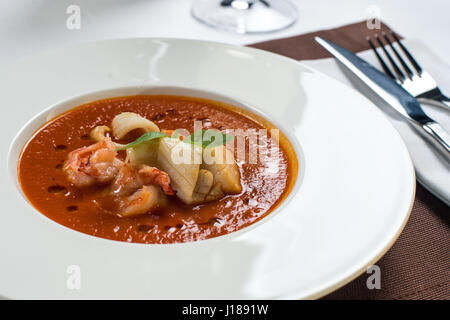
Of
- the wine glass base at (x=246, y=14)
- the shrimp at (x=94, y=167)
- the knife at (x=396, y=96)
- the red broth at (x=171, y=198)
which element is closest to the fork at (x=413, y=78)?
the knife at (x=396, y=96)

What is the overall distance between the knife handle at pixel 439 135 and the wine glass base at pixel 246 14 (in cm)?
130

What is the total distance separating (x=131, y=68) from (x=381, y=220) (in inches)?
52.4

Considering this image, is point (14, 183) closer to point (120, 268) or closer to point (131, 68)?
point (120, 268)

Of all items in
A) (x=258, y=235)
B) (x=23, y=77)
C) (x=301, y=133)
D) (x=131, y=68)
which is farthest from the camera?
(x=131, y=68)

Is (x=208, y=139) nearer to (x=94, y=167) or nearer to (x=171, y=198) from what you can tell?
(x=171, y=198)

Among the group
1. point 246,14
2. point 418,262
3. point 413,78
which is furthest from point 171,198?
point 246,14

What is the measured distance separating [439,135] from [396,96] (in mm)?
343

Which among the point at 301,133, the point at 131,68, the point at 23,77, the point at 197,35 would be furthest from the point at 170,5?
the point at 301,133

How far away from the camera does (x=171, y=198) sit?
6.22 ft

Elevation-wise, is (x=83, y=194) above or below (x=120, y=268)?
below

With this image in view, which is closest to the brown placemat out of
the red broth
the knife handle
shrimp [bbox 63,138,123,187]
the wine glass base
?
the knife handle

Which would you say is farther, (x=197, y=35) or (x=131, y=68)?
(x=197, y=35)

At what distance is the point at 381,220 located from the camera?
1634 millimetres

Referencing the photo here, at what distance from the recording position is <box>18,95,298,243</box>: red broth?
1.75m
